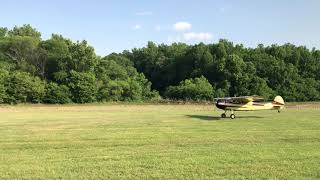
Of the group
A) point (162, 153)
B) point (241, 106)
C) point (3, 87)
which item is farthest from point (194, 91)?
point (162, 153)

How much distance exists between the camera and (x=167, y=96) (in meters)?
80.4

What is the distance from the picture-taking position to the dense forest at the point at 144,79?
6925 centimetres

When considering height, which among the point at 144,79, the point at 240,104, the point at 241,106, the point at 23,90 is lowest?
the point at 241,106

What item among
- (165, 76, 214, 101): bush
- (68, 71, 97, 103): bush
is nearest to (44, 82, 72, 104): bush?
(68, 71, 97, 103): bush

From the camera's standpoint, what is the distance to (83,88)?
68.9m

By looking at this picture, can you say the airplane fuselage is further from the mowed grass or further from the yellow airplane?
the mowed grass

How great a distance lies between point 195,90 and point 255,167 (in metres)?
61.6

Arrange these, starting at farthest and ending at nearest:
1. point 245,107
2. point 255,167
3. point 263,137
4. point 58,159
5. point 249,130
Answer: point 245,107 < point 249,130 < point 263,137 < point 58,159 < point 255,167

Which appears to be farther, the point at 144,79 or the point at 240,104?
the point at 144,79

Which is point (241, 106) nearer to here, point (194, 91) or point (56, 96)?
point (56, 96)

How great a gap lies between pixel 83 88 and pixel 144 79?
1789 centimetres

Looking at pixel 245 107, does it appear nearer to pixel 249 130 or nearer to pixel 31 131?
pixel 249 130

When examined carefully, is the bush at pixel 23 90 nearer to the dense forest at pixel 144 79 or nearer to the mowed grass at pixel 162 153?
the dense forest at pixel 144 79

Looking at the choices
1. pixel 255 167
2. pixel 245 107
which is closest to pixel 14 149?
pixel 255 167
